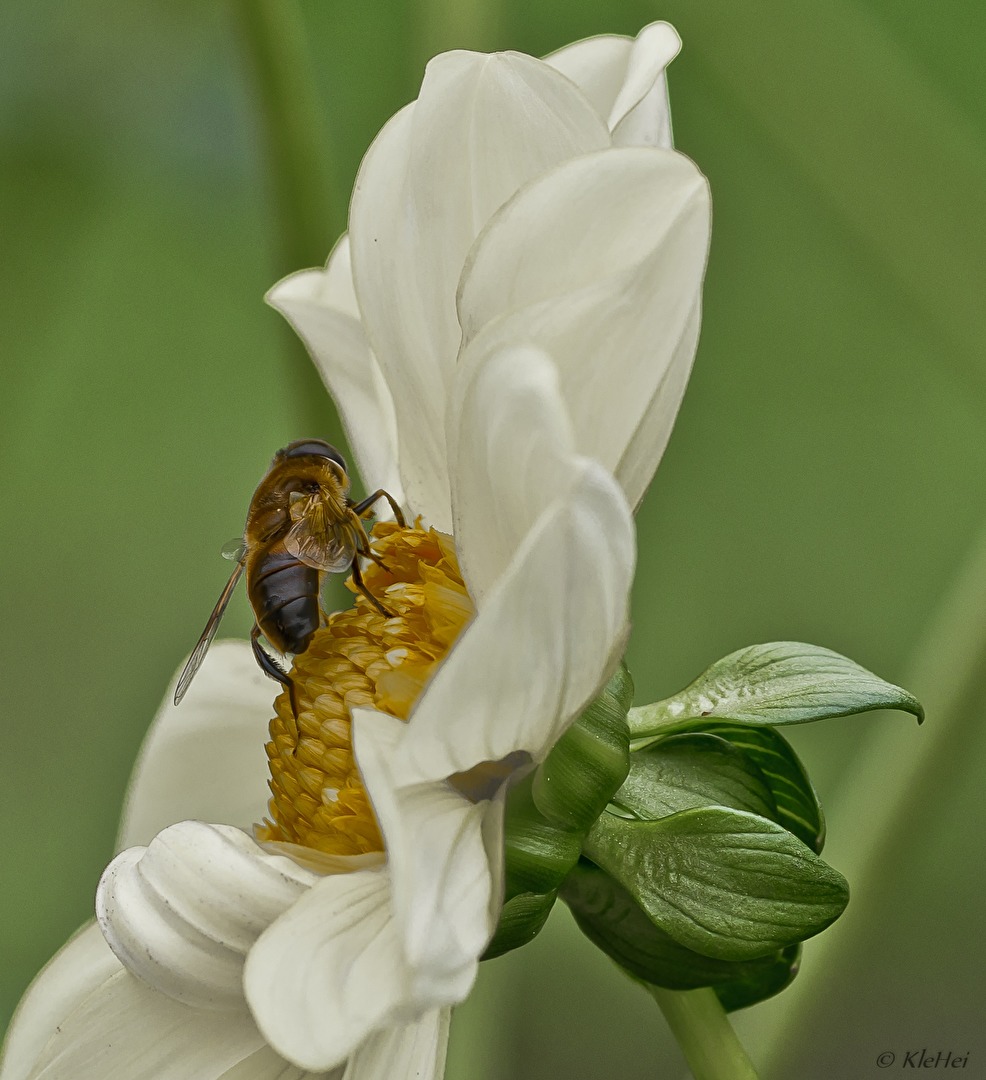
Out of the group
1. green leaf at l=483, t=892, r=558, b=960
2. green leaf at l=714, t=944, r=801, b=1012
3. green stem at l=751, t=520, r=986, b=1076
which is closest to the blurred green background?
green stem at l=751, t=520, r=986, b=1076

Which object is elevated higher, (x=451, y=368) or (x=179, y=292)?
(x=179, y=292)

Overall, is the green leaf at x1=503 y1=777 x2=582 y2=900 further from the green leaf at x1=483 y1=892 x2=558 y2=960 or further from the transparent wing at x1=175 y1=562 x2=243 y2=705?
the transparent wing at x1=175 y1=562 x2=243 y2=705

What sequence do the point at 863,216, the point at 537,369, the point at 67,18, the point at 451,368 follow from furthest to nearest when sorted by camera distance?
1. the point at 67,18
2. the point at 863,216
3. the point at 451,368
4. the point at 537,369

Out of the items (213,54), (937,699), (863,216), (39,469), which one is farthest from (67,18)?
(937,699)

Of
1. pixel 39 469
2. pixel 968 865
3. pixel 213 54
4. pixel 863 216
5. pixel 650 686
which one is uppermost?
pixel 213 54

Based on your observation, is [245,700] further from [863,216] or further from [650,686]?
[863,216]

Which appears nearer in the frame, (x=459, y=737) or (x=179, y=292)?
(x=459, y=737)

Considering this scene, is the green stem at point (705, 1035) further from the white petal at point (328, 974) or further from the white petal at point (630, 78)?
the white petal at point (630, 78)
